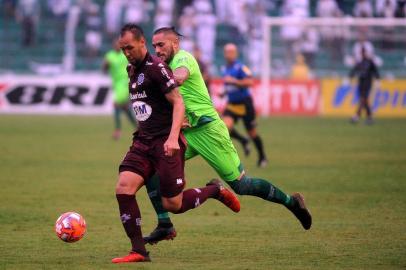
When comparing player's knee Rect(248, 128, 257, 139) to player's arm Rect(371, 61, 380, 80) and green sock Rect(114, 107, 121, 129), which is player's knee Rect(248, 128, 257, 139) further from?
player's arm Rect(371, 61, 380, 80)

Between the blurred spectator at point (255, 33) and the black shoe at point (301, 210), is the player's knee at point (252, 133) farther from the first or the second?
the blurred spectator at point (255, 33)

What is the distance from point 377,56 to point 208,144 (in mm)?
25134

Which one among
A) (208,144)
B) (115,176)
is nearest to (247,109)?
(115,176)

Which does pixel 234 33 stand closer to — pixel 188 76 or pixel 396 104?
pixel 396 104

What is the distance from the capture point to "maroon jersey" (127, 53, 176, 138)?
28.2ft

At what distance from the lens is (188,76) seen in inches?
371

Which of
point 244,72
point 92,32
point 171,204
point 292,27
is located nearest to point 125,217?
point 171,204

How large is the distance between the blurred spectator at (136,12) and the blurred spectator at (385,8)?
8.99 metres

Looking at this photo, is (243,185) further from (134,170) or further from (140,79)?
(140,79)

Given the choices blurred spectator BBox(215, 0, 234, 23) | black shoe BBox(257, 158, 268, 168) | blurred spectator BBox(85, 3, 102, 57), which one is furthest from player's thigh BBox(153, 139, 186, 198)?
blurred spectator BBox(215, 0, 234, 23)

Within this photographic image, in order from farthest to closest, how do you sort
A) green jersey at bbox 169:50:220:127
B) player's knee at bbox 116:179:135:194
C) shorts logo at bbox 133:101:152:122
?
green jersey at bbox 169:50:220:127 < shorts logo at bbox 133:101:152:122 < player's knee at bbox 116:179:135:194

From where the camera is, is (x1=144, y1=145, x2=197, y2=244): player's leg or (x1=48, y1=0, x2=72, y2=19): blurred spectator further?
(x1=48, y1=0, x2=72, y2=19): blurred spectator

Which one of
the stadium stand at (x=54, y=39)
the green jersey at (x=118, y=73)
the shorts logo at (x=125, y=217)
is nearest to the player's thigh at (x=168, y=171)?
the shorts logo at (x=125, y=217)

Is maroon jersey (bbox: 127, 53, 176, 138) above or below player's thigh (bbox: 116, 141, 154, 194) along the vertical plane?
above
